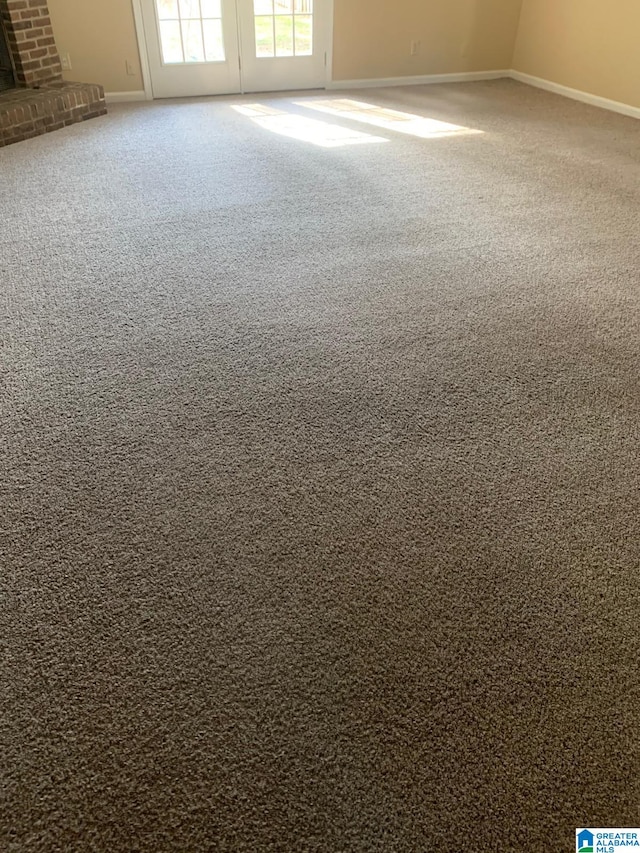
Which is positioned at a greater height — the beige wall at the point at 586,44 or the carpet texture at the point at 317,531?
the beige wall at the point at 586,44

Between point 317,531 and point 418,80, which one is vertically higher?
point 418,80

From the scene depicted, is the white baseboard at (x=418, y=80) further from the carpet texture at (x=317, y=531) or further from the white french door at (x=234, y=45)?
the carpet texture at (x=317, y=531)

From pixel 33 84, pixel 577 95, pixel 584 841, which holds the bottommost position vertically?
pixel 584 841

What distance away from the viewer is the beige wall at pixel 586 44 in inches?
195

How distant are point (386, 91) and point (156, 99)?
2.01 metres

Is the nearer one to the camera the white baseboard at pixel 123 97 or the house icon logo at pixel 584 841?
the house icon logo at pixel 584 841

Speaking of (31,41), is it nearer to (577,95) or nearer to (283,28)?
(283,28)

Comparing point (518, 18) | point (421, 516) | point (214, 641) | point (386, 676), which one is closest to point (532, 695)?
point (386, 676)

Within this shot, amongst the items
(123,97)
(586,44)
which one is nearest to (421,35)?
(586,44)

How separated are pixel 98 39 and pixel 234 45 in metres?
1.07

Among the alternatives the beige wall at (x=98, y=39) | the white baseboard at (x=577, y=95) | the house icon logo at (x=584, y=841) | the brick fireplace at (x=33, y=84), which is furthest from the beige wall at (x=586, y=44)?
the house icon logo at (x=584, y=841)

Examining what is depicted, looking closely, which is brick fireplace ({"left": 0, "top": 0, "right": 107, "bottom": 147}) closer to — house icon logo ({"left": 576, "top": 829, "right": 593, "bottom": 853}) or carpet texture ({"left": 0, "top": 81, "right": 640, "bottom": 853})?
carpet texture ({"left": 0, "top": 81, "right": 640, "bottom": 853})

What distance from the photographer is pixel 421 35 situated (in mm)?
5719

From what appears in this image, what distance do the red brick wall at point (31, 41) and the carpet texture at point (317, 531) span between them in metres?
1.92
